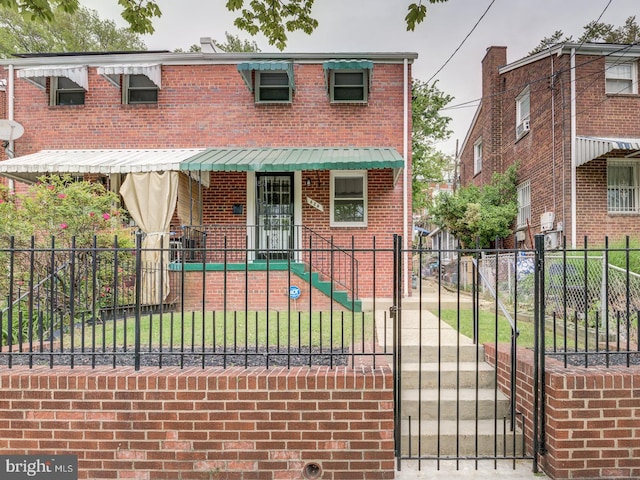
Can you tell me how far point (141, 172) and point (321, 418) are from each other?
7495mm

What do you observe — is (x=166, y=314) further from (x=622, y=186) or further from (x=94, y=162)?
(x=622, y=186)

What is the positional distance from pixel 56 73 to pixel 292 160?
630cm

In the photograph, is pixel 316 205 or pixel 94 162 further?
pixel 316 205

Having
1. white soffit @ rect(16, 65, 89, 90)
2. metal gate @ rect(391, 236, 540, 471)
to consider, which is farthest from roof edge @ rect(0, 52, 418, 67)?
metal gate @ rect(391, 236, 540, 471)

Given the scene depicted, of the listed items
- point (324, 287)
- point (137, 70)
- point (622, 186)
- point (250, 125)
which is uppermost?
point (137, 70)

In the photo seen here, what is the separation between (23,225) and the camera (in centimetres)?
593

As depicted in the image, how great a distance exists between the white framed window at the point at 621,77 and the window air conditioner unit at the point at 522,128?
2.32 metres

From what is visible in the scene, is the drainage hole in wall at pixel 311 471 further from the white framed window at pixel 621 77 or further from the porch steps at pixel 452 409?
the white framed window at pixel 621 77

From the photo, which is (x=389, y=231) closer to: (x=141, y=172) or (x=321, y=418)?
(x=141, y=172)

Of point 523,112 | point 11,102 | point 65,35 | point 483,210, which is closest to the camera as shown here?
point 11,102

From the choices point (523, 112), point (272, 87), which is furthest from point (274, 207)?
point (523, 112)

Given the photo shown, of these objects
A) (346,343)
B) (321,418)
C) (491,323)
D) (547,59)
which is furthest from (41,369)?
(547,59)

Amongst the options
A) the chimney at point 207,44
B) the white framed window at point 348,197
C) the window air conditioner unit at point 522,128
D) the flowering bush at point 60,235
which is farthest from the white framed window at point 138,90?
the window air conditioner unit at point 522,128

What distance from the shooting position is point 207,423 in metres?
3.12
